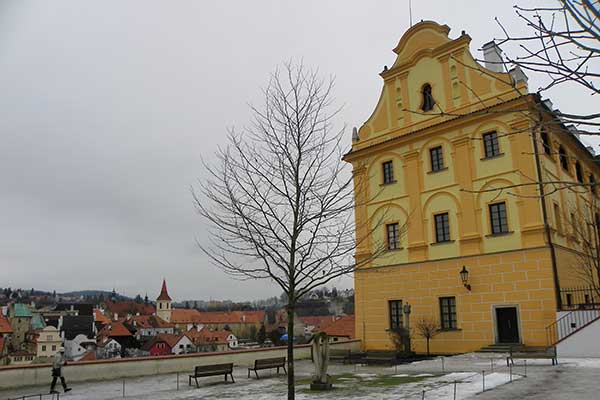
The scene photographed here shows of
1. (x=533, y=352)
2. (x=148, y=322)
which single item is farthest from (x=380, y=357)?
(x=148, y=322)

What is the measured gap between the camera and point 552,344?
61.0 ft

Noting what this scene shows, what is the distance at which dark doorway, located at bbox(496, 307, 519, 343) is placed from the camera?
65.9 ft

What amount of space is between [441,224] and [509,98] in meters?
6.64

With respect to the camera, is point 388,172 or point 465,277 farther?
point 388,172

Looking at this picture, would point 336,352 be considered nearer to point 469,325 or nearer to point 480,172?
point 469,325

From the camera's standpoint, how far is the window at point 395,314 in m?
24.2

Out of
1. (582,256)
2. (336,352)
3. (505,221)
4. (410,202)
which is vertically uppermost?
(410,202)

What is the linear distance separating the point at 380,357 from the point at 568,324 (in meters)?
8.34

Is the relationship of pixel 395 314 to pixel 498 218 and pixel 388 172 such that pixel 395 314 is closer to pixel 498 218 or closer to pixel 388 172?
pixel 498 218

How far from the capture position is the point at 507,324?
20.3 metres

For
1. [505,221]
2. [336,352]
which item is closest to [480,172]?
[505,221]

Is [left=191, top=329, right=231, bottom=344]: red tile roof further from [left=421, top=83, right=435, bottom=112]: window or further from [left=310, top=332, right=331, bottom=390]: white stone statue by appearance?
[left=310, top=332, right=331, bottom=390]: white stone statue

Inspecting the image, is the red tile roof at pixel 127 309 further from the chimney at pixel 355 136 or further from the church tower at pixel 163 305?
the chimney at pixel 355 136

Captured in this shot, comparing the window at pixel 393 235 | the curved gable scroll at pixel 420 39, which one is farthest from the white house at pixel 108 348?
the curved gable scroll at pixel 420 39
